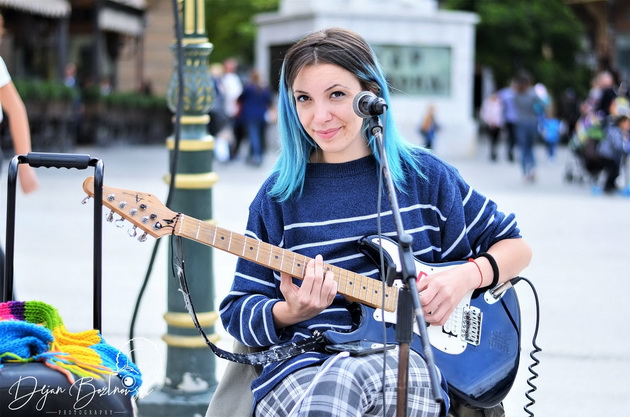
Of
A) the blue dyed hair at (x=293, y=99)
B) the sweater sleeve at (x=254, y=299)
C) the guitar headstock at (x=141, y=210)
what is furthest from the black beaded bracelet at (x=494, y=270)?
the guitar headstock at (x=141, y=210)

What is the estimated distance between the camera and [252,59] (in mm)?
43438

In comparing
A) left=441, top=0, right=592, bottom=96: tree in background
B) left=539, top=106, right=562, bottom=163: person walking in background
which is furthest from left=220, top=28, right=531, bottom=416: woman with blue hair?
left=441, top=0, right=592, bottom=96: tree in background

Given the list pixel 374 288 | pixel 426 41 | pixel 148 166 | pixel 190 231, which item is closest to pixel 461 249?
pixel 374 288

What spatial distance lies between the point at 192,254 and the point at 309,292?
5.73 feet

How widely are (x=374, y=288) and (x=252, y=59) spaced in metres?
41.4

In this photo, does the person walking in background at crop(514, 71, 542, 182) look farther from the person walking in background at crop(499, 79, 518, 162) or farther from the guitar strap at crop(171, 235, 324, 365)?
the guitar strap at crop(171, 235, 324, 365)

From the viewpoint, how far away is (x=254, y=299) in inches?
110

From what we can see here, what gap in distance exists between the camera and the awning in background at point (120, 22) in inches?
979

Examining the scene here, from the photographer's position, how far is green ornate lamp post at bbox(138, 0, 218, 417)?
168 inches

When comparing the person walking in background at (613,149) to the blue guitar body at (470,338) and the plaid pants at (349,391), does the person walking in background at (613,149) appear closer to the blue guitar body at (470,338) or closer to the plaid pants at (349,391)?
the blue guitar body at (470,338)

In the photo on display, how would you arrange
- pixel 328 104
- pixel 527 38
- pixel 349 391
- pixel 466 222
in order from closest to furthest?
pixel 349 391 → pixel 328 104 → pixel 466 222 → pixel 527 38

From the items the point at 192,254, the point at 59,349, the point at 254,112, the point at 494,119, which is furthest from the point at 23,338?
the point at 494,119

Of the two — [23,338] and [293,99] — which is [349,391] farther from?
[293,99]

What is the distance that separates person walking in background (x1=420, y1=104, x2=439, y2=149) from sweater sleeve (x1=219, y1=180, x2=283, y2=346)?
634 inches
